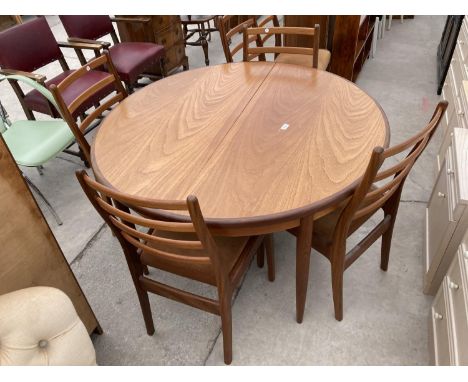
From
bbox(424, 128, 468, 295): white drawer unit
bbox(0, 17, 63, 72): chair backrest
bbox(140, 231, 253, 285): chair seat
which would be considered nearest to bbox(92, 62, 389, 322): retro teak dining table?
bbox(140, 231, 253, 285): chair seat

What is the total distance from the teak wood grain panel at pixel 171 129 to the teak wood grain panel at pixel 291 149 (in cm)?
8

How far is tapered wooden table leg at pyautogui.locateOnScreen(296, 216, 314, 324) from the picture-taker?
4.02ft

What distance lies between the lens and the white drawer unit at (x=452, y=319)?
3.83ft

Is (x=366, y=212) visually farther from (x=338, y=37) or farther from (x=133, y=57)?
(x=133, y=57)

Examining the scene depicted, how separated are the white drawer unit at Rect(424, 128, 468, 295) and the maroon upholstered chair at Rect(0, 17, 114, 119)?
6.76ft

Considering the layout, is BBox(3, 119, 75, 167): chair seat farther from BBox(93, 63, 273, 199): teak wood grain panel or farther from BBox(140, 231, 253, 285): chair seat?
BBox(140, 231, 253, 285): chair seat

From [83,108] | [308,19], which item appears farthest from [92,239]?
[308,19]

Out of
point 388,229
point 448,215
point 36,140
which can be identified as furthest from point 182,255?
point 36,140

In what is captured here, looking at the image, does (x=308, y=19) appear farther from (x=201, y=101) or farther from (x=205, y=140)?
(x=205, y=140)

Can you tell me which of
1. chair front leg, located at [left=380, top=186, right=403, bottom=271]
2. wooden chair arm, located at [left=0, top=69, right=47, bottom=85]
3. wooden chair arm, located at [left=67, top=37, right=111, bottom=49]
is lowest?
chair front leg, located at [left=380, top=186, right=403, bottom=271]

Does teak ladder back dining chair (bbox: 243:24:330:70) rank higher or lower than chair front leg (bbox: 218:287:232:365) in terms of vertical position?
higher

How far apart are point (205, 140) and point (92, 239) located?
3.55ft

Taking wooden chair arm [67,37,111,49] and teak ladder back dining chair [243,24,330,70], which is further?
wooden chair arm [67,37,111,49]

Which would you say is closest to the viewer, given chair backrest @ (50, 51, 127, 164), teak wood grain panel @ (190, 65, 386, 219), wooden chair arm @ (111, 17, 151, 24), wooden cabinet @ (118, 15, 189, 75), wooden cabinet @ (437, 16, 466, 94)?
teak wood grain panel @ (190, 65, 386, 219)
